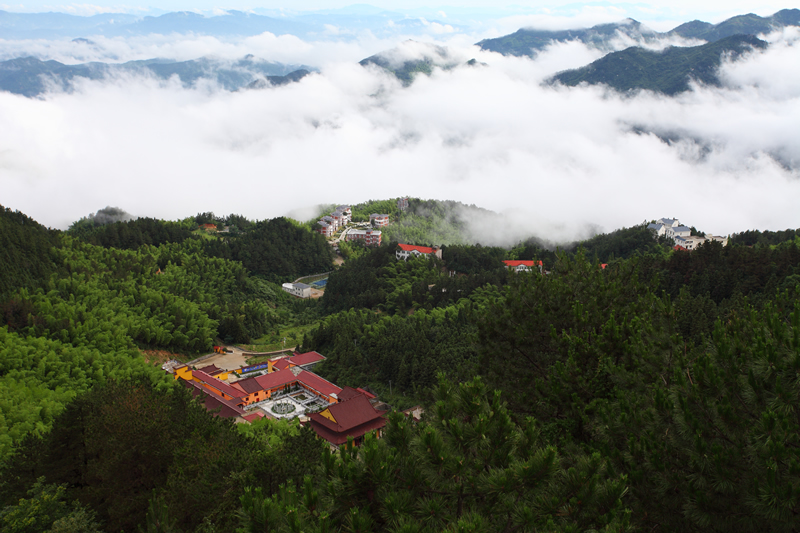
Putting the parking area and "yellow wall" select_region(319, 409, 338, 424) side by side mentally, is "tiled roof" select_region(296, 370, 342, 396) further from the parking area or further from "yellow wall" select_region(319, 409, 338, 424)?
the parking area

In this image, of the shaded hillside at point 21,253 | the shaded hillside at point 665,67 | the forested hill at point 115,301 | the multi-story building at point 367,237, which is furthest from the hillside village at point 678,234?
the shaded hillside at point 665,67

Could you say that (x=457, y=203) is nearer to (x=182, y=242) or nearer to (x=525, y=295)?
(x=182, y=242)

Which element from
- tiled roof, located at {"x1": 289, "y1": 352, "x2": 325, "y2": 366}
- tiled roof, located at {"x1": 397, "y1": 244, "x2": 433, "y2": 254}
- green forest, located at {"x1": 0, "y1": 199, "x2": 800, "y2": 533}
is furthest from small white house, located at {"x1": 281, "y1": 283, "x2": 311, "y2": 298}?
green forest, located at {"x1": 0, "y1": 199, "x2": 800, "y2": 533}

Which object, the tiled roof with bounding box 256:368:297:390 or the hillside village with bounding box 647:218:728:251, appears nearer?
the tiled roof with bounding box 256:368:297:390

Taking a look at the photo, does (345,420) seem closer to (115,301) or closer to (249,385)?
(249,385)

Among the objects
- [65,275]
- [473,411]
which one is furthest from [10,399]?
[473,411]
